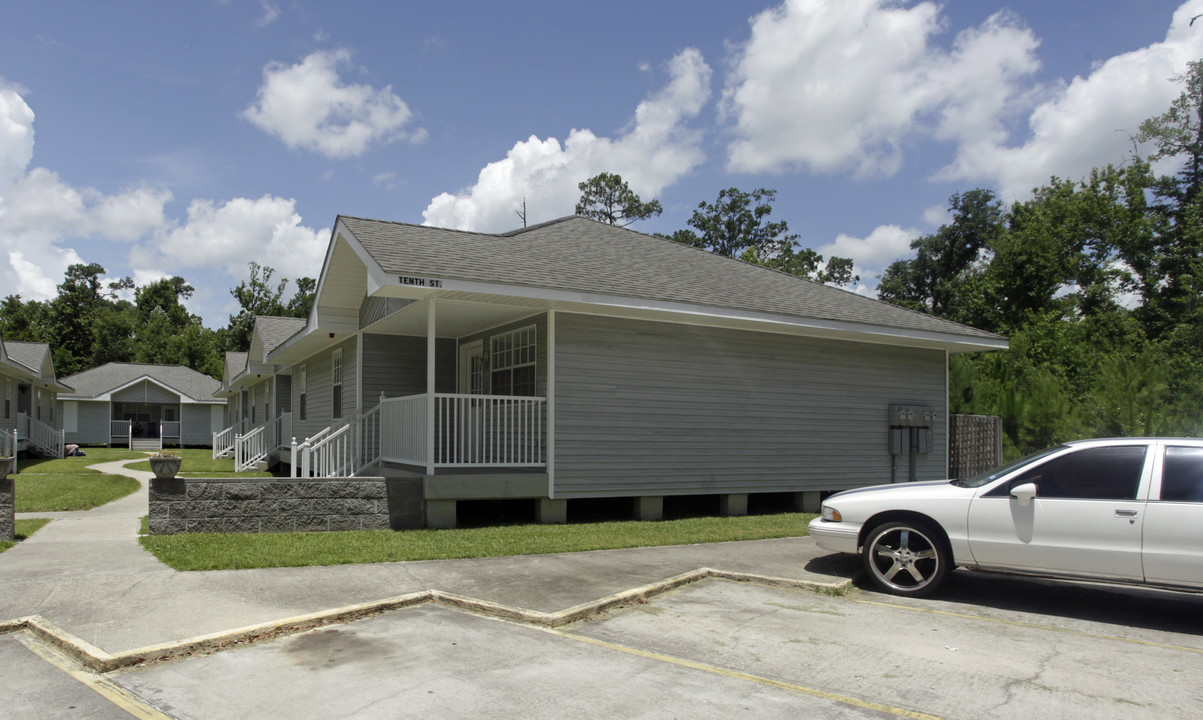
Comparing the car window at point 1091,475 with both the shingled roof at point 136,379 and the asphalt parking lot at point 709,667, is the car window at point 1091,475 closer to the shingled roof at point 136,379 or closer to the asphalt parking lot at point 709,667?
the asphalt parking lot at point 709,667

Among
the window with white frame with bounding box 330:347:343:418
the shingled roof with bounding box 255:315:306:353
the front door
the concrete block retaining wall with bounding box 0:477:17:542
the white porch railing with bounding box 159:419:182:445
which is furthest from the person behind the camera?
the white porch railing with bounding box 159:419:182:445

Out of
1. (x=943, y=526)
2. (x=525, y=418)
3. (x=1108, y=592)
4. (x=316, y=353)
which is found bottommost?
(x=1108, y=592)

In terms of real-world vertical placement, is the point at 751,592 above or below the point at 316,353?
below

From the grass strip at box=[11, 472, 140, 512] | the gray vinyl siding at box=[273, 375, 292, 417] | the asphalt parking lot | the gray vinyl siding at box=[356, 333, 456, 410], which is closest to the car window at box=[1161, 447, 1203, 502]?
the asphalt parking lot

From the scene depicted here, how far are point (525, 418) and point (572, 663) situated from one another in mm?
6541

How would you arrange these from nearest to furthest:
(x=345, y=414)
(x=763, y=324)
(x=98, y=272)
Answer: (x=763, y=324)
(x=345, y=414)
(x=98, y=272)

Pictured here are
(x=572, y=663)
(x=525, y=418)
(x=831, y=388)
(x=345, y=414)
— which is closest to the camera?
(x=572, y=663)

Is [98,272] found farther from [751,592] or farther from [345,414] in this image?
[751,592]

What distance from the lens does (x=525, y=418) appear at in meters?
11.4

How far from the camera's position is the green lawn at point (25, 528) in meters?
8.81

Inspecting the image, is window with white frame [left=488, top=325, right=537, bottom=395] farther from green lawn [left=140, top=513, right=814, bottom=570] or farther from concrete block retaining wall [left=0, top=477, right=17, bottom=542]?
concrete block retaining wall [left=0, top=477, right=17, bottom=542]

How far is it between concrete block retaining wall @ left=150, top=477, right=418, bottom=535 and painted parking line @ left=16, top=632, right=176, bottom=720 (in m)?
4.12

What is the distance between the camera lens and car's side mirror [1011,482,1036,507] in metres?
6.47

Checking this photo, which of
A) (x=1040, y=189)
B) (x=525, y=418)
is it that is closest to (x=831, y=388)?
(x=525, y=418)
